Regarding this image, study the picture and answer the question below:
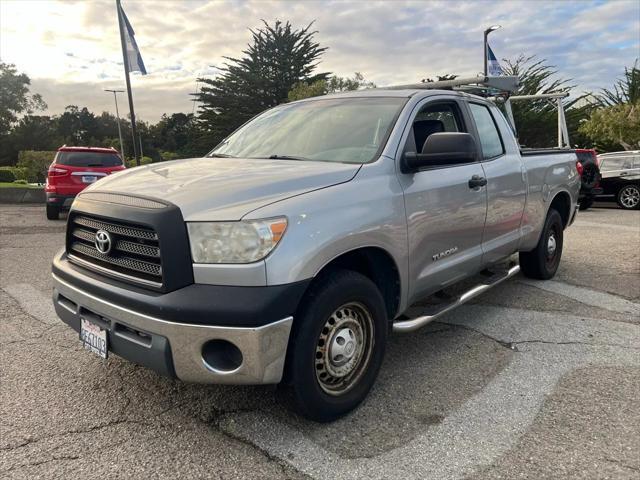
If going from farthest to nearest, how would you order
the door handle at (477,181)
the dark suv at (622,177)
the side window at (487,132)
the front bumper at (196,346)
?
the dark suv at (622,177) → the side window at (487,132) → the door handle at (477,181) → the front bumper at (196,346)

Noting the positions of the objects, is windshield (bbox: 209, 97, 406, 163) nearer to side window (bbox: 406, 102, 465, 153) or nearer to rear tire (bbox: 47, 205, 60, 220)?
side window (bbox: 406, 102, 465, 153)

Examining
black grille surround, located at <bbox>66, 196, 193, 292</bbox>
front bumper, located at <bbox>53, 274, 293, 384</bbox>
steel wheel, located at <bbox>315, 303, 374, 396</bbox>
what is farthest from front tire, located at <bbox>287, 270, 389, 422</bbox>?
black grille surround, located at <bbox>66, 196, 193, 292</bbox>

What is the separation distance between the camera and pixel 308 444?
2521 mm

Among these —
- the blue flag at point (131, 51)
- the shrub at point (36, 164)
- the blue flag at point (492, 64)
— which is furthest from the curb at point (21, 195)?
the shrub at point (36, 164)

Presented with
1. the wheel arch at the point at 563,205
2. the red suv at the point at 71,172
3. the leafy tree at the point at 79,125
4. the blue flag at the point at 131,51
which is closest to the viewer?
the wheel arch at the point at 563,205

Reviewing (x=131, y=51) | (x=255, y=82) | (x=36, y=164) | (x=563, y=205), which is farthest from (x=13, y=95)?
(x=563, y=205)

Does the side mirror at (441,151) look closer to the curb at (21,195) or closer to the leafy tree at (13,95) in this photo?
the curb at (21,195)

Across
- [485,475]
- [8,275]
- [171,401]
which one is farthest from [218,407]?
[8,275]

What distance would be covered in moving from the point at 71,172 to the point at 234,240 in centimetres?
995

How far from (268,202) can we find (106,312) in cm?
101

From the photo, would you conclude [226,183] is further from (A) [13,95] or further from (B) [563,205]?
(A) [13,95]

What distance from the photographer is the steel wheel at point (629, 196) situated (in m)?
13.3

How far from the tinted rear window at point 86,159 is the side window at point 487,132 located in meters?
9.13

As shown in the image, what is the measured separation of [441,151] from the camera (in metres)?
3.06
